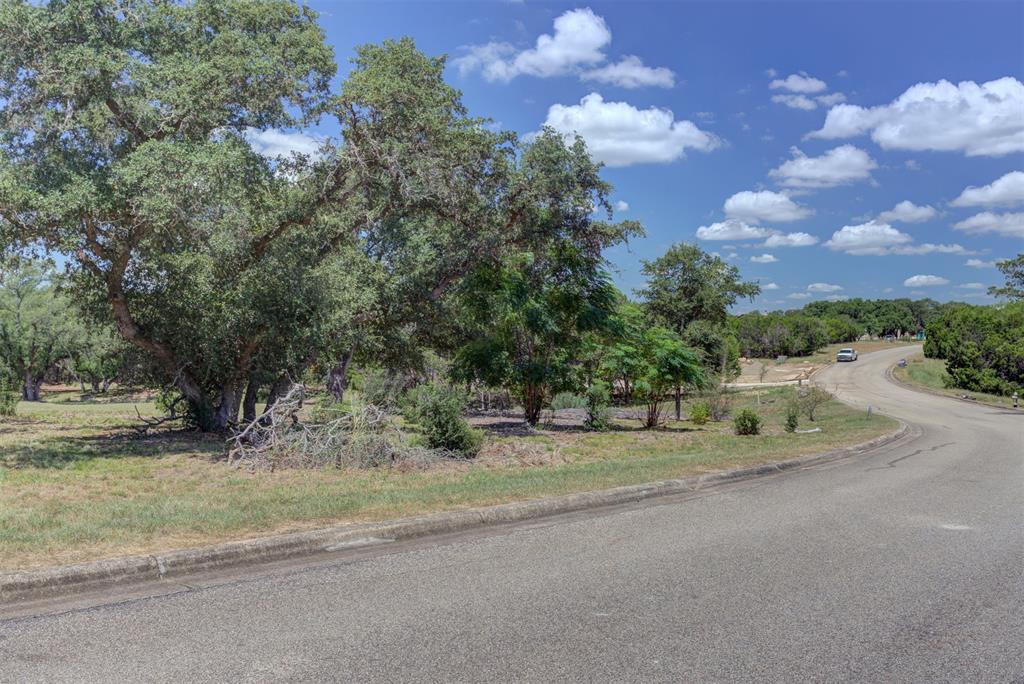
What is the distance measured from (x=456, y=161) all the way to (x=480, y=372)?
5995mm

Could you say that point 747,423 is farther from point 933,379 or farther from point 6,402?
point 933,379

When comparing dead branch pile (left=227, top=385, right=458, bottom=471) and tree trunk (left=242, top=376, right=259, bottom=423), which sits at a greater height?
tree trunk (left=242, top=376, right=259, bottom=423)

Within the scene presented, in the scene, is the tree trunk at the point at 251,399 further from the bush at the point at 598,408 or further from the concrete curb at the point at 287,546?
the concrete curb at the point at 287,546

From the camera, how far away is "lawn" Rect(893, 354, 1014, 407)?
40.8m

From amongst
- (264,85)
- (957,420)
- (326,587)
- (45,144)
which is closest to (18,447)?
(45,144)

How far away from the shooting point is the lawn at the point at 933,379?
40.8 meters

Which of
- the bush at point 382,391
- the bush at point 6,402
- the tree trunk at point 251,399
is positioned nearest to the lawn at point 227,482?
the tree trunk at point 251,399

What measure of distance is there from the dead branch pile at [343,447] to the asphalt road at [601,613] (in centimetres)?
455

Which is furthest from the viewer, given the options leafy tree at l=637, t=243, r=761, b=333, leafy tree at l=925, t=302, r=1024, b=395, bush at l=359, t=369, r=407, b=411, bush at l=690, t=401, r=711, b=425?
leafy tree at l=637, t=243, r=761, b=333

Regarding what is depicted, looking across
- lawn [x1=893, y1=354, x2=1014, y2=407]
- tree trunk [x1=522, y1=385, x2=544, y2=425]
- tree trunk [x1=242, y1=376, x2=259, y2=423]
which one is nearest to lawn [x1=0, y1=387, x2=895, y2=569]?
tree trunk [x1=242, y1=376, x2=259, y2=423]

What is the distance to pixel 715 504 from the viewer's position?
30.7 feet

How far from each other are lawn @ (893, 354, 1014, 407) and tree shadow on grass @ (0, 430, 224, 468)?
123 feet

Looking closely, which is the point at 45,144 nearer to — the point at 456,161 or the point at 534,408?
the point at 456,161

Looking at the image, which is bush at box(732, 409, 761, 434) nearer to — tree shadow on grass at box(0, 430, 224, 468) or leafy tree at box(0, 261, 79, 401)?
tree shadow on grass at box(0, 430, 224, 468)
